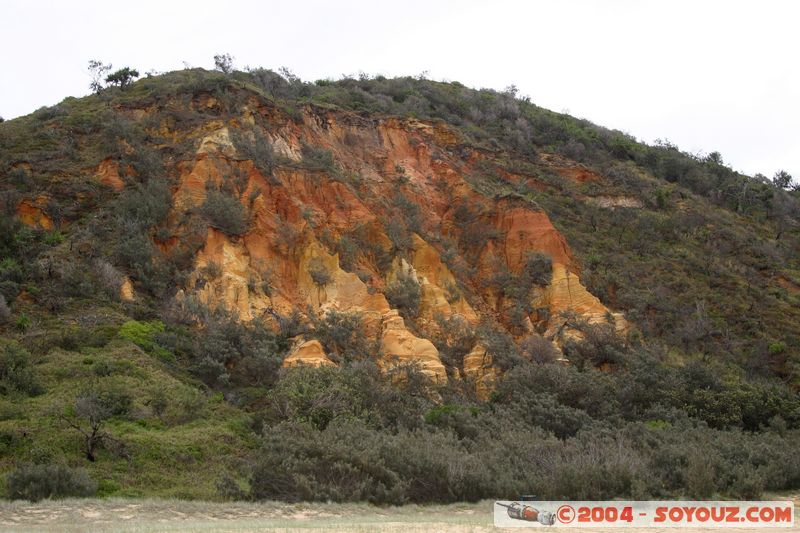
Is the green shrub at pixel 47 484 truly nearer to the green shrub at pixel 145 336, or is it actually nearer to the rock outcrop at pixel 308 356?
the green shrub at pixel 145 336

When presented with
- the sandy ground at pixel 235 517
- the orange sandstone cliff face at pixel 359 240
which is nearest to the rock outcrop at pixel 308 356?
the orange sandstone cliff face at pixel 359 240

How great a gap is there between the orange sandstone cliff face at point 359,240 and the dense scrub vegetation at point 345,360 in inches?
13.8

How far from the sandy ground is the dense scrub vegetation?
813 mm

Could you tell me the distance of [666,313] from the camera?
28281mm

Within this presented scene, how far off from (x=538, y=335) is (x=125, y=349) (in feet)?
44.9

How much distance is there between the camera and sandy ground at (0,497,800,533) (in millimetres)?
10484

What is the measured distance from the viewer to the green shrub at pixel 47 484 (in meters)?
12.6

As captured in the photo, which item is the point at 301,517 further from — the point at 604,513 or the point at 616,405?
the point at 616,405

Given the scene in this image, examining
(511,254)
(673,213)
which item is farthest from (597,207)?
(511,254)

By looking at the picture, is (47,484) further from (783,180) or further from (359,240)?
(783,180)

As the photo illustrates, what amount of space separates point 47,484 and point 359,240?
53.1 feet

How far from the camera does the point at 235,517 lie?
1198 centimetres

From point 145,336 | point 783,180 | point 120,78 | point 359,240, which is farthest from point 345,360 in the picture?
point 783,180

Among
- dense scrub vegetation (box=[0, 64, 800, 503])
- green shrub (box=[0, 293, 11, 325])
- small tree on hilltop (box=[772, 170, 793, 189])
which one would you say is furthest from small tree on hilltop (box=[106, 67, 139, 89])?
small tree on hilltop (box=[772, 170, 793, 189])
